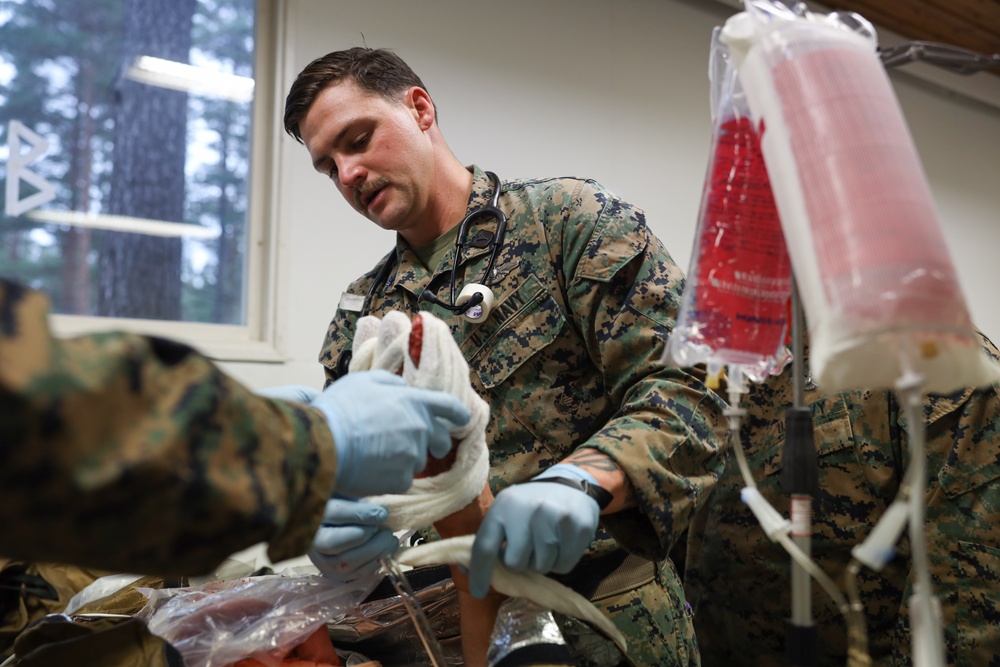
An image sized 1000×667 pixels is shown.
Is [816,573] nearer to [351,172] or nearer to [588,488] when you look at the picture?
[588,488]

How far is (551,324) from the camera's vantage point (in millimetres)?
1422

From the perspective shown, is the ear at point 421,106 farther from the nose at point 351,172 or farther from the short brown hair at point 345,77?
the nose at point 351,172

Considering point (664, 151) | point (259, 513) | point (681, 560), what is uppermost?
point (664, 151)

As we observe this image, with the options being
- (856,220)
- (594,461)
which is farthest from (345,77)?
(856,220)

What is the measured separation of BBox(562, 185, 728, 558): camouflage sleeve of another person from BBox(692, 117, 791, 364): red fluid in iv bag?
12.8 inches

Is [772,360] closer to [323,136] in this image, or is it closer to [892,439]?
[892,439]

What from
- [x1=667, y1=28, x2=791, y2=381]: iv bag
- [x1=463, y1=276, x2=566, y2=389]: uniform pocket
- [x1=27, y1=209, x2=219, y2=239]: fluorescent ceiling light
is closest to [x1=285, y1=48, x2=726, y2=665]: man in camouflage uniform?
[x1=463, y1=276, x2=566, y2=389]: uniform pocket

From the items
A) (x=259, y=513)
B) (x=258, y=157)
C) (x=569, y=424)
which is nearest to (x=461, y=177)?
(x=569, y=424)

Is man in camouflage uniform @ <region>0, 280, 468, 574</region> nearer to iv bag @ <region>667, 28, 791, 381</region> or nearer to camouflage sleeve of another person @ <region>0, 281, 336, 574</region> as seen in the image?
camouflage sleeve of another person @ <region>0, 281, 336, 574</region>

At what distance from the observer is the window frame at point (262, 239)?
2662 mm

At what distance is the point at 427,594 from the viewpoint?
50.5 inches

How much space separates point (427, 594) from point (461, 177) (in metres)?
0.84

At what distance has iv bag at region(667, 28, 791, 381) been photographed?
849 millimetres

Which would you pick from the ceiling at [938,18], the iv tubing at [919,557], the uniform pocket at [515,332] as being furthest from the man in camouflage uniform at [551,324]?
the ceiling at [938,18]
